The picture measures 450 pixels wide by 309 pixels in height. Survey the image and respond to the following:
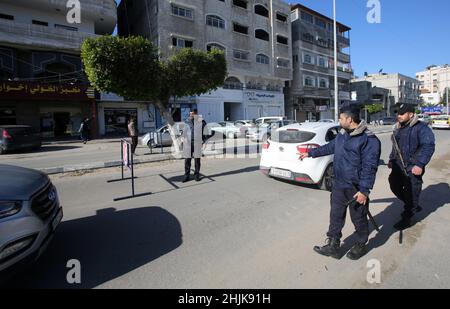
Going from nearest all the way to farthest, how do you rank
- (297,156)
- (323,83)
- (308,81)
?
(297,156) < (308,81) < (323,83)

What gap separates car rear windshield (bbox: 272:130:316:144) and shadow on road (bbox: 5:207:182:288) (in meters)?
3.20

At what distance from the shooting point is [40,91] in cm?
1988

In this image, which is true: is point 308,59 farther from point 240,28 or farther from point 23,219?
point 23,219

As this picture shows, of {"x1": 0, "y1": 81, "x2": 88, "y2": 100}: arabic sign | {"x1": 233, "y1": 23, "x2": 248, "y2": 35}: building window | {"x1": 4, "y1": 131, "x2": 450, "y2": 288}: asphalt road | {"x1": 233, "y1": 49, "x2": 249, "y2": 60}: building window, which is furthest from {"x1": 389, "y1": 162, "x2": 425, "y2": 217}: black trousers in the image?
{"x1": 233, "y1": 23, "x2": 248, "y2": 35}: building window

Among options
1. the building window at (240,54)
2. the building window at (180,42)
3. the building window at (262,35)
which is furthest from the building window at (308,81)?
the building window at (180,42)

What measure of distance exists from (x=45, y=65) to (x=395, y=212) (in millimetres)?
25569

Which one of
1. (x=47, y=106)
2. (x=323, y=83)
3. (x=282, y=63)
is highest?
(x=282, y=63)

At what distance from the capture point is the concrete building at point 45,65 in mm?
19828

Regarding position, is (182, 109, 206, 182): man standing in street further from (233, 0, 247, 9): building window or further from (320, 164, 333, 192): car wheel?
(233, 0, 247, 9): building window

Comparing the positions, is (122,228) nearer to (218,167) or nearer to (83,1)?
(218,167)

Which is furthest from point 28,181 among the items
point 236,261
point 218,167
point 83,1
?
point 83,1

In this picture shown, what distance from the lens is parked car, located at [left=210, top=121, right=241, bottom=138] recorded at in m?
21.2

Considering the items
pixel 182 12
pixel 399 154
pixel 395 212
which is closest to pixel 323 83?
pixel 182 12

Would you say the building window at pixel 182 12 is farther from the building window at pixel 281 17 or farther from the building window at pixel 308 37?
the building window at pixel 308 37
